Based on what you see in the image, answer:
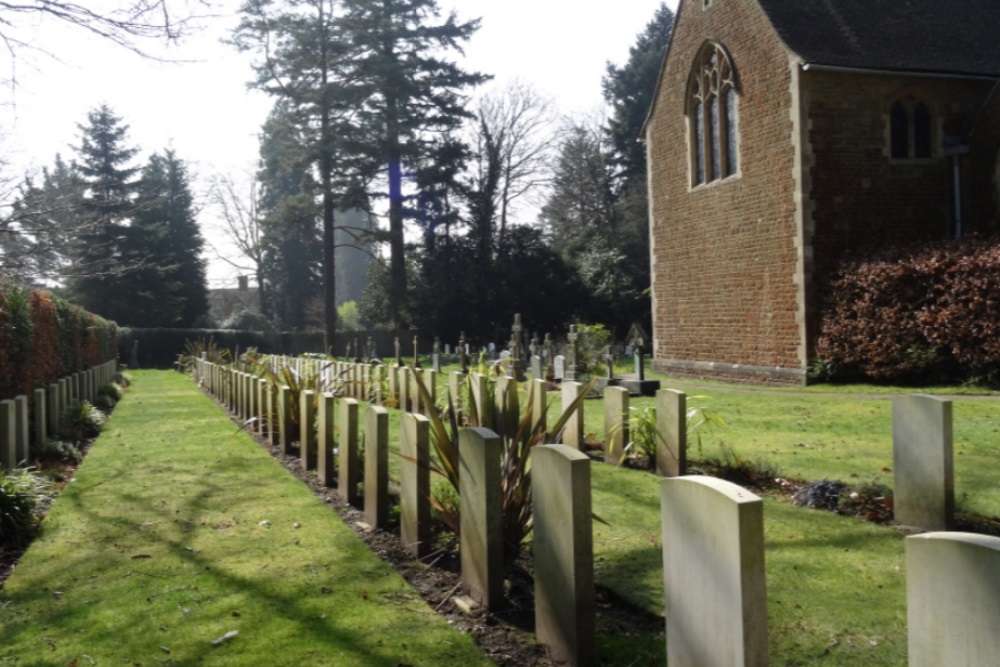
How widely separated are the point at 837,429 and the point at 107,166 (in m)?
47.3

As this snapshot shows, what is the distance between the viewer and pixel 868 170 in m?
18.4

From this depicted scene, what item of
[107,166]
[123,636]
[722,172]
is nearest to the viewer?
[123,636]

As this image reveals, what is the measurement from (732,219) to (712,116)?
289 centimetres

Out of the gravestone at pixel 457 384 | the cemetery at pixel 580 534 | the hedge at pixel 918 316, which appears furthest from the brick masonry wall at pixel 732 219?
the gravestone at pixel 457 384

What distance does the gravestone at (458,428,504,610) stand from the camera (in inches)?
181

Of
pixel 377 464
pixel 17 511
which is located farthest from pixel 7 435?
pixel 377 464

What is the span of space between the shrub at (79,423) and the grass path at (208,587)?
4182mm

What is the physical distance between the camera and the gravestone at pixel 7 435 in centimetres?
865

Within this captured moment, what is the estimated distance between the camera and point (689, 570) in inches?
119

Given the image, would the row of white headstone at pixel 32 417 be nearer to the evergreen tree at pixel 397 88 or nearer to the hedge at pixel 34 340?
the hedge at pixel 34 340

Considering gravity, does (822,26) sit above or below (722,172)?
above

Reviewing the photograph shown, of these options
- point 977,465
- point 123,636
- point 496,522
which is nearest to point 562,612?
point 496,522

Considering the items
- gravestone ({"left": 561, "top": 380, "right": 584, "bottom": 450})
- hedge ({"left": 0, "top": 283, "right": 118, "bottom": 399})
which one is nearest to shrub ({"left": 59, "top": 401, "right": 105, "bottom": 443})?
hedge ({"left": 0, "top": 283, "right": 118, "bottom": 399})

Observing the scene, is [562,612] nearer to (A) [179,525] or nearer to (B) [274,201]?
(A) [179,525]
